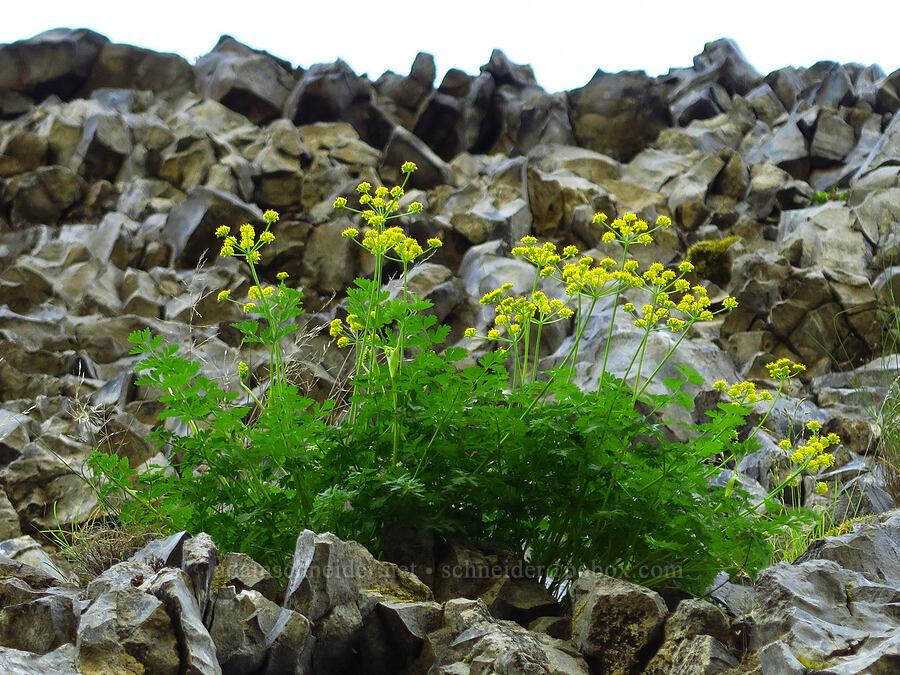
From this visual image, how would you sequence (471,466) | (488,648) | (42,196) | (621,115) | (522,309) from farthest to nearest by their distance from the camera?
1. (621,115)
2. (42,196)
3. (522,309)
4. (471,466)
5. (488,648)

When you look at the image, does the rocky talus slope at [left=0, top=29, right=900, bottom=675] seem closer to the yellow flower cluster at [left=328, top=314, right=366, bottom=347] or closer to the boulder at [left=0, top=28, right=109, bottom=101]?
the boulder at [left=0, top=28, right=109, bottom=101]

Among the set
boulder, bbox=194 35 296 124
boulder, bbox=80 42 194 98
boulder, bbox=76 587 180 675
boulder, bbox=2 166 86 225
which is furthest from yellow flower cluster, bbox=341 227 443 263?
boulder, bbox=80 42 194 98

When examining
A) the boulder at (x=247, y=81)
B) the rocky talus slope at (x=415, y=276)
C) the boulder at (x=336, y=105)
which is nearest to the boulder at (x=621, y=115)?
the rocky talus slope at (x=415, y=276)

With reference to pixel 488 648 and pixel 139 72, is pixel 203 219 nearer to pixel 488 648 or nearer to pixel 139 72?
pixel 139 72

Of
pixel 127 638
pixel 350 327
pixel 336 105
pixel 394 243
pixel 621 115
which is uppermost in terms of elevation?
pixel 621 115

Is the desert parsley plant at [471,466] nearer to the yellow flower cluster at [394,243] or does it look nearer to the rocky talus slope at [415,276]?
the yellow flower cluster at [394,243]

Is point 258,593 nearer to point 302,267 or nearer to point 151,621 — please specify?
point 151,621

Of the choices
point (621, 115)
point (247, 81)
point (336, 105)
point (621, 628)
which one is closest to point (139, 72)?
point (247, 81)

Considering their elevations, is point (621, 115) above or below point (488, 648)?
above

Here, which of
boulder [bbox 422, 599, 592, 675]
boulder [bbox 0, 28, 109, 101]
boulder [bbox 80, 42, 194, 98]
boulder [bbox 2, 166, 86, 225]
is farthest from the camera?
boulder [bbox 80, 42, 194, 98]
